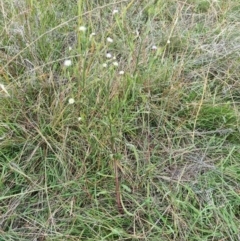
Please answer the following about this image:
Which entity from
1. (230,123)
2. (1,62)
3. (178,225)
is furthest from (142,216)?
(1,62)

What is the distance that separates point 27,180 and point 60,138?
0.60ft

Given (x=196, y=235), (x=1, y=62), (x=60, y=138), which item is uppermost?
(x=1, y=62)

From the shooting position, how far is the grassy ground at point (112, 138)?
1.24m

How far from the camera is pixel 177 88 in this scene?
1521 millimetres

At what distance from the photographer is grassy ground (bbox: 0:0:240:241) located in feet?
4.08

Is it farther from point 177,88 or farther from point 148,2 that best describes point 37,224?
point 148,2

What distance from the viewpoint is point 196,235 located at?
48.2 inches

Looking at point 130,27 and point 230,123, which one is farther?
point 130,27

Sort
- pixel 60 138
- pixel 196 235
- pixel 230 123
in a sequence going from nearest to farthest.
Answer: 1. pixel 196 235
2. pixel 60 138
3. pixel 230 123

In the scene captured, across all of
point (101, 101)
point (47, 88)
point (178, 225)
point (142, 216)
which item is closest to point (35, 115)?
point (47, 88)

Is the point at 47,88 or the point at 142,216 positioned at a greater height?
the point at 47,88

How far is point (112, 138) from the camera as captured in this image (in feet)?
4.22

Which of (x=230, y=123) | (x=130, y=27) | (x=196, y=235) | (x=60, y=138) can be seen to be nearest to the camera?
(x=196, y=235)

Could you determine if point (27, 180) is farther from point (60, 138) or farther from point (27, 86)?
point (27, 86)
